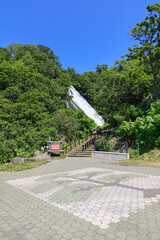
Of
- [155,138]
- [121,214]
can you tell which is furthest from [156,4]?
[121,214]

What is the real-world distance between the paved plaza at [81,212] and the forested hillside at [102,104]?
8690mm

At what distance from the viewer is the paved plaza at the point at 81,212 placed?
3.03m

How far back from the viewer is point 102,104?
22.9m

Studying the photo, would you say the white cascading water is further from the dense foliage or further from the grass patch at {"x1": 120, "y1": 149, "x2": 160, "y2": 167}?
the grass patch at {"x1": 120, "y1": 149, "x2": 160, "y2": 167}

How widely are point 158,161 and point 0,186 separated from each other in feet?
32.7

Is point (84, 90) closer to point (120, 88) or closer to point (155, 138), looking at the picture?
point (120, 88)

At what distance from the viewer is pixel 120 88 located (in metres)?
20.9

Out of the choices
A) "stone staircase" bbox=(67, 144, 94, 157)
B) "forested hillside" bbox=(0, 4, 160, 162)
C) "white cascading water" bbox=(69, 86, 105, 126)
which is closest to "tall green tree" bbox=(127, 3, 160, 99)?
"forested hillside" bbox=(0, 4, 160, 162)

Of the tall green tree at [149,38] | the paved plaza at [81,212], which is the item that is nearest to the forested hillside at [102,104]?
the tall green tree at [149,38]

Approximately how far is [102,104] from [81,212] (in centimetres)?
1963

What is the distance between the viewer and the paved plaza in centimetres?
303

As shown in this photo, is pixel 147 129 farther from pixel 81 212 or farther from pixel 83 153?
pixel 81 212

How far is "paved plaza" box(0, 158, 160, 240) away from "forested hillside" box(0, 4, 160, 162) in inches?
342

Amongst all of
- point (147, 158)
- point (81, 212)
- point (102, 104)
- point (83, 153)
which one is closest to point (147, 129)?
point (147, 158)
